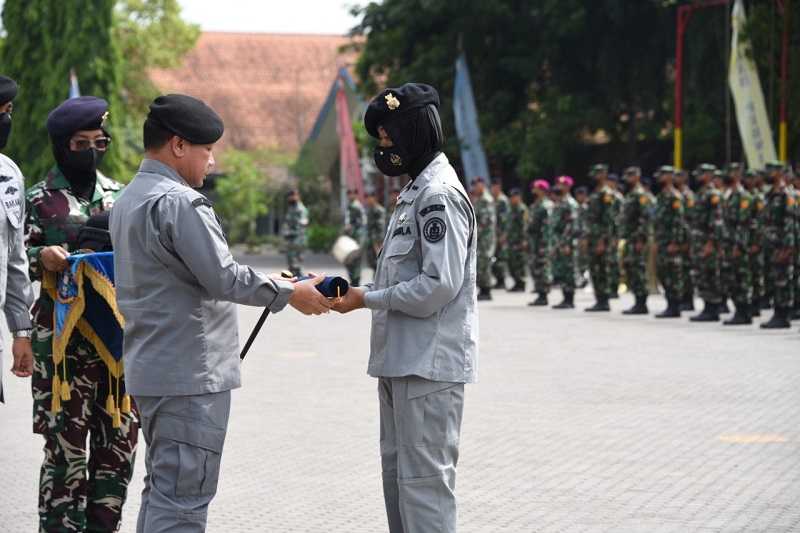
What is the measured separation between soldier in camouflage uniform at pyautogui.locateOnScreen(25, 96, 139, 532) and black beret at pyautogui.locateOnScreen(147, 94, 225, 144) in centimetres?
108

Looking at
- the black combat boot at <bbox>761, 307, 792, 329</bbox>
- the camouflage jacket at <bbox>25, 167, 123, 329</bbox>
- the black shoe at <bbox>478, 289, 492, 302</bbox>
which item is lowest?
the black shoe at <bbox>478, 289, 492, 302</bbox>

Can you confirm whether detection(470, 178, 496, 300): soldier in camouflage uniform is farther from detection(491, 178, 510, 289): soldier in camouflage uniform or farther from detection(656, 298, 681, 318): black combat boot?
detection(656, 298, 681, 318): black combat boot

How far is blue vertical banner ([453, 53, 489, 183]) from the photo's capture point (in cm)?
3622

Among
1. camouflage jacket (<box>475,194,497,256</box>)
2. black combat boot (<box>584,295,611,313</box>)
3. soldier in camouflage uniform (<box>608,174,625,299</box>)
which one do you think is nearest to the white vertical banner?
camouflage jacket (<box>475,194,497,256</box>)

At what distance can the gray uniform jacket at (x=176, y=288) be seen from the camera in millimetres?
4887

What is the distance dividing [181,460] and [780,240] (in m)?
14.3

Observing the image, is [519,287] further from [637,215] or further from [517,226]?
[637,215]

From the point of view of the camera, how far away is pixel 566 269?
71.9 feet

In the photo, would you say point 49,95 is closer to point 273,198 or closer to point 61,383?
point 273,198

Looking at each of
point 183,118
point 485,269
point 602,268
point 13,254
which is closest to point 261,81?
point 485,269

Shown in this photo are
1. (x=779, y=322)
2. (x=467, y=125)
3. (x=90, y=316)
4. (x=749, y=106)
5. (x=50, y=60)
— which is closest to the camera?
(x=90, y=316)

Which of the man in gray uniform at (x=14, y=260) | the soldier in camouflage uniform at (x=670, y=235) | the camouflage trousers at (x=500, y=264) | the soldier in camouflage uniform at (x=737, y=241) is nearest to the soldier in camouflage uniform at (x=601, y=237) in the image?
the soldier in camouflage uniform at (x=670, y=235)

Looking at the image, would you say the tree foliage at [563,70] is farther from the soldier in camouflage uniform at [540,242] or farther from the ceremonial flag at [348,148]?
the soldier in camouflage uniform at [540,242]

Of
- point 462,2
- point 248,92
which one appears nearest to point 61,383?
point 462,2
